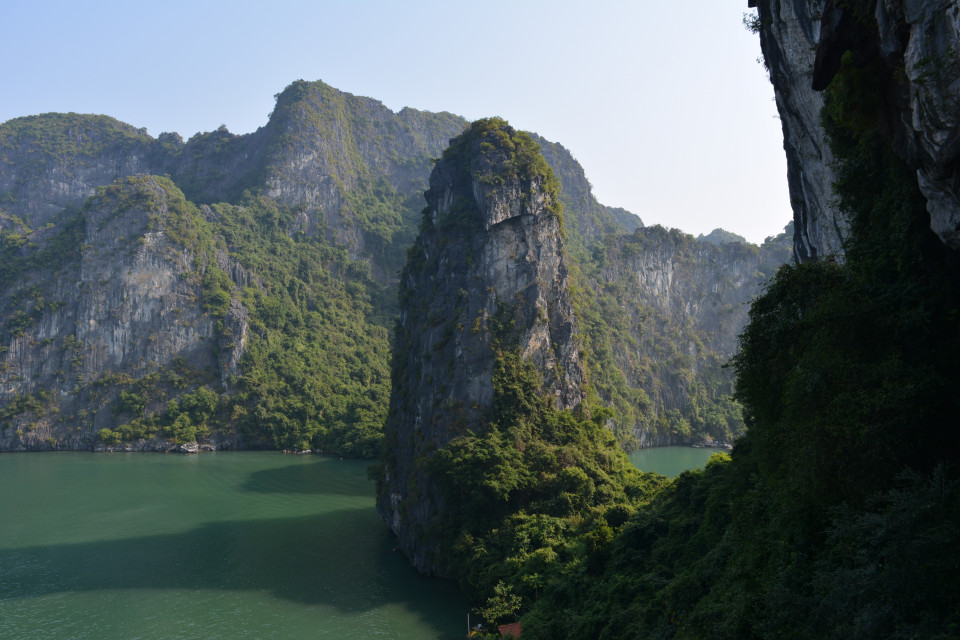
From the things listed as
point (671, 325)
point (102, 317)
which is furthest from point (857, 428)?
point (671, 325)

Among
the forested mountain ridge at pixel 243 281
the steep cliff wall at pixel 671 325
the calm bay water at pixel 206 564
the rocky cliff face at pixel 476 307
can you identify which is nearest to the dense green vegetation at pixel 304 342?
the forested mountain ridge at pixel 243 281

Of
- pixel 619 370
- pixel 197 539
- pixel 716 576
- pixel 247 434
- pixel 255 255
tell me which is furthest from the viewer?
pixel 255 255

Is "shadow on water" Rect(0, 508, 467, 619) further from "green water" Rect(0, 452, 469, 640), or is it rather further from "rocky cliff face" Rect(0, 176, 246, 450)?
"rocky cliff face" Rect(0, 176, 246, 450)

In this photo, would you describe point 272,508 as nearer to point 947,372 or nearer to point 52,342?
point 947,372

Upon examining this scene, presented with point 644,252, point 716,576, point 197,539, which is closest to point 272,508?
point 197,539

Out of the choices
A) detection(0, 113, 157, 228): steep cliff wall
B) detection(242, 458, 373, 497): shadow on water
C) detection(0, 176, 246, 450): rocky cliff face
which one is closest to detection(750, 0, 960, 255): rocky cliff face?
detection(242, 458, 373, 497): shadow on water

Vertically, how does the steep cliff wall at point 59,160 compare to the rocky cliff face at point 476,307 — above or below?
above

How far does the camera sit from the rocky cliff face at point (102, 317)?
7100cm

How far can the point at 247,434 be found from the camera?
7006 centimetres

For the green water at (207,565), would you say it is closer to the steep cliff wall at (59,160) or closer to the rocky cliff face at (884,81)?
the rocky cliff face at (884,81)

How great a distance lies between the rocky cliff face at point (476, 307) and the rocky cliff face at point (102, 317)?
49203mm

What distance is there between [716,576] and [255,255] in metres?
88.6

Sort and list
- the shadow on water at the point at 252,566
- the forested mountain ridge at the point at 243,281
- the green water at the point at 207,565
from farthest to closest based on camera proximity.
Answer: the forested mountain ridge at the point at 243,281, the shadow on water at the point at 252,566, the green water at the point at 207,565

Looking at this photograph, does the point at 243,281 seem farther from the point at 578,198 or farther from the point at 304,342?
the point at 578,198
